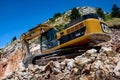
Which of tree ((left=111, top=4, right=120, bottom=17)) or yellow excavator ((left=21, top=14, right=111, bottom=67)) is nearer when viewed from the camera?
yellow excavator ((left=21, top=14, right=111, bottom=67))

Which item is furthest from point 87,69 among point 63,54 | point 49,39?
point 49,39

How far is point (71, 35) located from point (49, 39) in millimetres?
2309

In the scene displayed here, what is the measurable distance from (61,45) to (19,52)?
52.1ft

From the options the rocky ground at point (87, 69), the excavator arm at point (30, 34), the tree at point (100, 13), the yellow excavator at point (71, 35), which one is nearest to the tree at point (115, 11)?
the tree at point (100, 13)

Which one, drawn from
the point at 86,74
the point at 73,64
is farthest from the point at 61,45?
the point at 86,74

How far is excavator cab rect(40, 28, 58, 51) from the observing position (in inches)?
842

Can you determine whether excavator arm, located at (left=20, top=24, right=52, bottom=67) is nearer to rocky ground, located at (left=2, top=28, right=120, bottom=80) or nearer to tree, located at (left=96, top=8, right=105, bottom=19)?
rocky ground, located at (left=2, top=28, right=120, bottom=80)

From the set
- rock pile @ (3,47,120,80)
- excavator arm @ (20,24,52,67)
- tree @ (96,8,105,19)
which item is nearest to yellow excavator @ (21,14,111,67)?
excavator arm @ (20,24,52,67)

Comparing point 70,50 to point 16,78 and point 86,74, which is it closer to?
point 16,78

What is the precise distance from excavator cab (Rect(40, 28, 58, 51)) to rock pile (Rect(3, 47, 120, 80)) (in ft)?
11.9

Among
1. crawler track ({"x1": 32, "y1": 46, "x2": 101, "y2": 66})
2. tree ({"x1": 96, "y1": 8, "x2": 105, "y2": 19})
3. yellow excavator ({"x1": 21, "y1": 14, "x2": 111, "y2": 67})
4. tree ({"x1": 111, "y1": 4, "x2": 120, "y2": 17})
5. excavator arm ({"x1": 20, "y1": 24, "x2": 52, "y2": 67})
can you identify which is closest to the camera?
yellow excavator ({"x1": 21, "y1": 14, "x2": 111, "y2": 67})

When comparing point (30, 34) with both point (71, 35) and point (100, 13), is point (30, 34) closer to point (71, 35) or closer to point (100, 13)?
point (71, 35)

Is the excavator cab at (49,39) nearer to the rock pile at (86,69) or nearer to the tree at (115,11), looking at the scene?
the rock pile at (86,69)

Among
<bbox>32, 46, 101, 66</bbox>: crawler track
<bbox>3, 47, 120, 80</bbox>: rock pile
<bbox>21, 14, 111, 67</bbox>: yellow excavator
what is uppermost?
<bbox>21, 14, 111, 67</bbox>: yellow excavator
